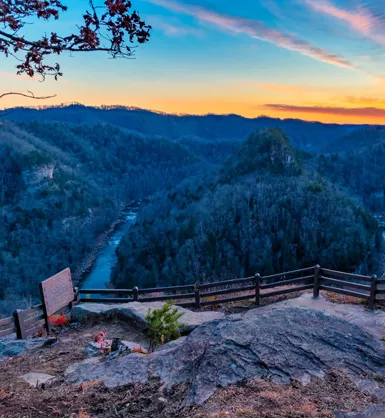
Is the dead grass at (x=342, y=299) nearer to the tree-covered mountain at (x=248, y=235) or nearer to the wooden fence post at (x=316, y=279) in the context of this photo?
the wooden fence post at (x=316, y=279)

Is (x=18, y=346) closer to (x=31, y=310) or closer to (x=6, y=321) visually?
(x=6, y=321)

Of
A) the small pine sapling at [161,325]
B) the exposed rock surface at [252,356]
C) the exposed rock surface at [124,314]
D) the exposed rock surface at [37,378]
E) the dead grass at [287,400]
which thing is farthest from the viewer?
the exposed rock surface at [124,314]

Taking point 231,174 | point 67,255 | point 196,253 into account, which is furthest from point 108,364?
point 231,174

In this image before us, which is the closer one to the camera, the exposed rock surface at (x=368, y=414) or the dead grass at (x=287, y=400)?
the exposed rock surface at (x=368, y=414)

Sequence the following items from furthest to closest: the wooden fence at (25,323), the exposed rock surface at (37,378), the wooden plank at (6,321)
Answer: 1. the wooden fence at (25,323)
2. the wooden plank at (6,321)
3. the exposed rock surface at (37,378)

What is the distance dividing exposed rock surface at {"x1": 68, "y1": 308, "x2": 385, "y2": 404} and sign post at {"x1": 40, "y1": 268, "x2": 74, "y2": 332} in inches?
159

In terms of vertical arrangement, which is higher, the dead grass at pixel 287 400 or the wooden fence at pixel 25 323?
the dead grass at pixel 287 400

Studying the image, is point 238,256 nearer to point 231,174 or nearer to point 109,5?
point 231,174

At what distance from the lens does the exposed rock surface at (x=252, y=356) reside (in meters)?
5.80

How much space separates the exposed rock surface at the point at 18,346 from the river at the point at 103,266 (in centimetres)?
7692

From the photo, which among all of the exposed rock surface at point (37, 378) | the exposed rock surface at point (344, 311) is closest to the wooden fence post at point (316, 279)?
the exposed rock surface at point (344, 311)

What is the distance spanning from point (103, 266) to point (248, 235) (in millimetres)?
38673

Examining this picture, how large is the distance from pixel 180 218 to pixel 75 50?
350 ft

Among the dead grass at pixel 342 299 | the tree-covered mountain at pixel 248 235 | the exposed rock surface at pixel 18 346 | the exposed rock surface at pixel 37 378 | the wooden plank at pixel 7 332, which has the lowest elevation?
the tree-covered mountain at pixel 248 235
